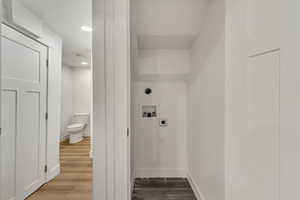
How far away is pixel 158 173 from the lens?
8.81ft

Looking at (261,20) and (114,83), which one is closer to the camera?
(261,20)

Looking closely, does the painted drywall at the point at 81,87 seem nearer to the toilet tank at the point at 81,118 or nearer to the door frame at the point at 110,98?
the toilet tank at the point at 81,118

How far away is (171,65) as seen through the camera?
2607 mm

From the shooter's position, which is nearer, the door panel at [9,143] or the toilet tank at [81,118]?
the door panel at [9,143]

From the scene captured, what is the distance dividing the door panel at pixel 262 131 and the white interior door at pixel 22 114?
217 cm

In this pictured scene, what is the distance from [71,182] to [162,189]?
1.33 metres

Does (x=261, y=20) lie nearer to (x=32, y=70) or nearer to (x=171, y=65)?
(x=171, y=65)

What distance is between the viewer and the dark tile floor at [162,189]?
213 cm

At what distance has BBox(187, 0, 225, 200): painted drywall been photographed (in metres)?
1.44

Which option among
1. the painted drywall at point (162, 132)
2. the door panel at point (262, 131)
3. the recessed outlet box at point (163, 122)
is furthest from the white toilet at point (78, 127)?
the door panel at point (262, 131)

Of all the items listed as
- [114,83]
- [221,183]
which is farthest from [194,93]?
[114,83]

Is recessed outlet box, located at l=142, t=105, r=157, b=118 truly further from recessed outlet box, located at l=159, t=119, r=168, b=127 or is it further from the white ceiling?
the white ceiling

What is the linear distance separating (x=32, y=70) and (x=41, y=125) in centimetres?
76

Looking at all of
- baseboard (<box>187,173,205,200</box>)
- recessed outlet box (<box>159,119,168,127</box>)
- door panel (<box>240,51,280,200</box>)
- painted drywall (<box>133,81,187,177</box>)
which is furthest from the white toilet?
door panel (<box>240,51,280,200</box>)
